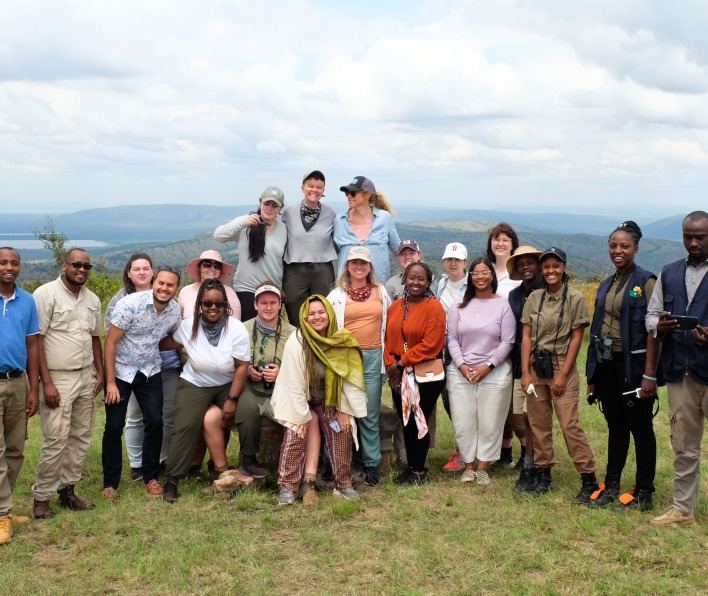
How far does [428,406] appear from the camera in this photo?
6824 mm

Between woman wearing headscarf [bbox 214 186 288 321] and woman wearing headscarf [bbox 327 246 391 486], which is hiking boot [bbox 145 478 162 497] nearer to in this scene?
woman wearing headscarf [bbox 214 186 288 321]

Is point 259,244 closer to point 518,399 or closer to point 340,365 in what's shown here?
point 340,365

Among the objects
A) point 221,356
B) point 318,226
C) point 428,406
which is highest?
point 318,226

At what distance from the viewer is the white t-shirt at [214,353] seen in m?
6.51

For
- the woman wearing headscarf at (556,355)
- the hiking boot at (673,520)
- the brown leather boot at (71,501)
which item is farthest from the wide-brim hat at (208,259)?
the hiking boot at (673,520)

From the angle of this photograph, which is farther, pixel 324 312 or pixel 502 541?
pixel 324 312

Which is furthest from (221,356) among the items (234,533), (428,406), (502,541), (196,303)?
(502,541)

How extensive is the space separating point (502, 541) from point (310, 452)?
2.10 meters

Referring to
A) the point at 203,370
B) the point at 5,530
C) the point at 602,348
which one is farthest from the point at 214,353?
the point at 602,348

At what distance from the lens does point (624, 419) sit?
596 centimetres

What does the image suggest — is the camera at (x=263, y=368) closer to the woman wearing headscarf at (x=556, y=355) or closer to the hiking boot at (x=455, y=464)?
the hiking boot at (x=455, y=464)

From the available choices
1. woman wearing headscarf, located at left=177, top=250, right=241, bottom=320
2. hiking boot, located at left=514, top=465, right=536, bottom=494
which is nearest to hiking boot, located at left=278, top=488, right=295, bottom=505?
woman wearing headscarf, located at left=177, top=250, right=241, bottom=320

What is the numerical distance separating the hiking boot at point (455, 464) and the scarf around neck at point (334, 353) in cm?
165

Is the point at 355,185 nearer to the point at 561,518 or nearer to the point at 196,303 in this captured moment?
the point at 196,303
